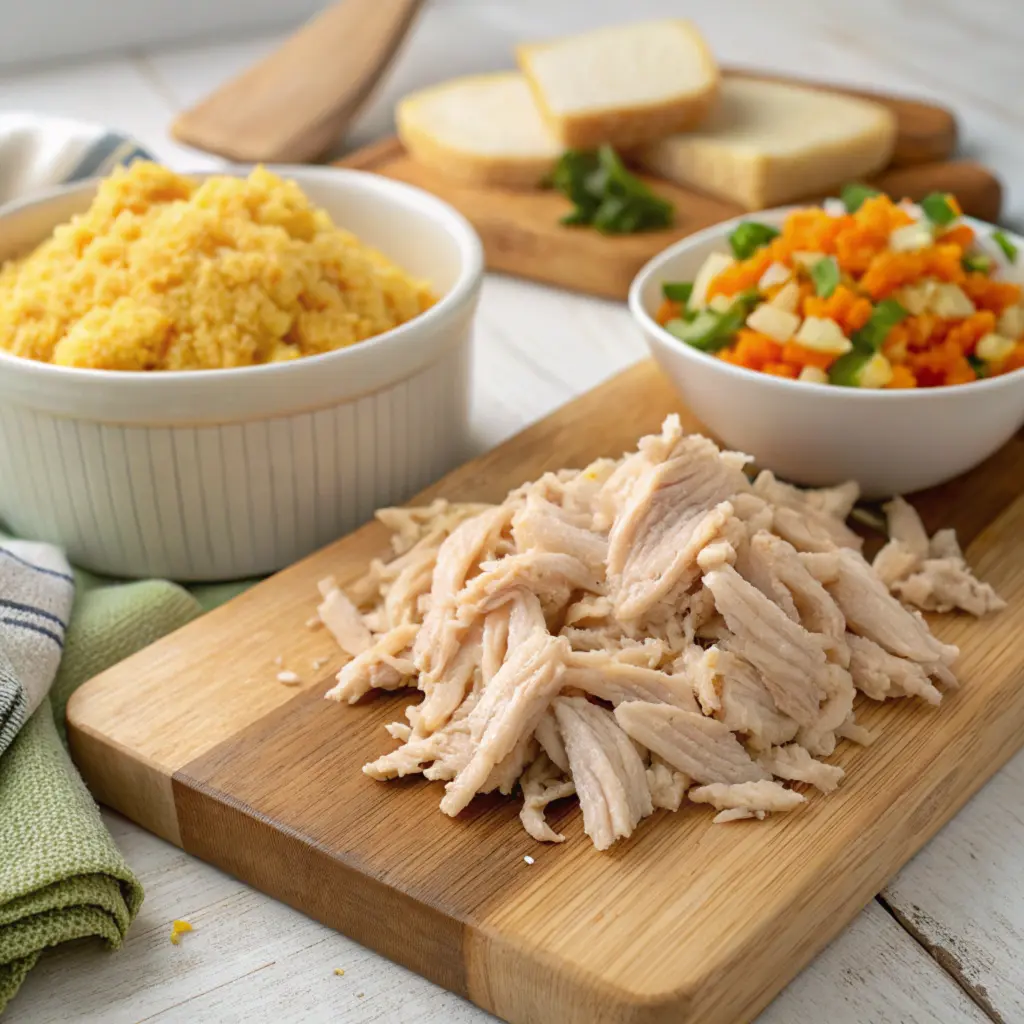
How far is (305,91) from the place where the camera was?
4.22 m

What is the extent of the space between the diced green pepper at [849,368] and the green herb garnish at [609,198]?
113 cm

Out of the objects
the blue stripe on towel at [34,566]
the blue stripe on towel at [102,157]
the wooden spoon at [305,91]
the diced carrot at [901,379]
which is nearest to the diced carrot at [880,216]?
the diced carrot at [901,379]

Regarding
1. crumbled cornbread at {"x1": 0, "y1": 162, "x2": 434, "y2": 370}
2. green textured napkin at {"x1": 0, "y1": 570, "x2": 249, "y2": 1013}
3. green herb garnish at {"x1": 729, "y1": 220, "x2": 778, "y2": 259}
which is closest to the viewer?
green textured napkin at {"x1": 0, "y1": 570, "x2": 249, "y2": 1013}

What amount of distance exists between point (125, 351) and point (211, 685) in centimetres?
58

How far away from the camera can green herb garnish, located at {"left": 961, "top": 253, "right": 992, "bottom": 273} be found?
2.71 meters

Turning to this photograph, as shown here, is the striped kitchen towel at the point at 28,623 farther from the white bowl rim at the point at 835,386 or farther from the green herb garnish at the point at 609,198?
the green herb garnish at the point at 609,198

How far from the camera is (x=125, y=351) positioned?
2359 millimetres

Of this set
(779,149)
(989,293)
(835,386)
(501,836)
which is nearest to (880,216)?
(989,293)

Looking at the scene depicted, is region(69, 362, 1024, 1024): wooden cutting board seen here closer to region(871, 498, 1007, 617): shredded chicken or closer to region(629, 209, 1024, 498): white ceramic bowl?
region(871, 498, 1007, 617): shredded chicken

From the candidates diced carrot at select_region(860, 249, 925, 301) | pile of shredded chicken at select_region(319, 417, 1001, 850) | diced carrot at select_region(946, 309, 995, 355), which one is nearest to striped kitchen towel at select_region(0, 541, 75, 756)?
pile of shredded chicken at select_region(319, 417, 1001, 850)

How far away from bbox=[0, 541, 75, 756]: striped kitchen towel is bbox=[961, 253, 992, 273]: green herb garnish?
5.60 feet

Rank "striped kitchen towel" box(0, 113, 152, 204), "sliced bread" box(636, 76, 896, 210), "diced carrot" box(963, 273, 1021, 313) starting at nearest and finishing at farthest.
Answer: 1. "diced carrot" box(963, 273, 1021, 313)
2. "striped kitchen towel" box(0, 113, 152, 204)
3. "sliced bread" box(636, 76, 896, 210)

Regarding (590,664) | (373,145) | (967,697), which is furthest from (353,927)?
(373,145)

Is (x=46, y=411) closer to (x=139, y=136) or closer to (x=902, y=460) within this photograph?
(x=902, y=460)
